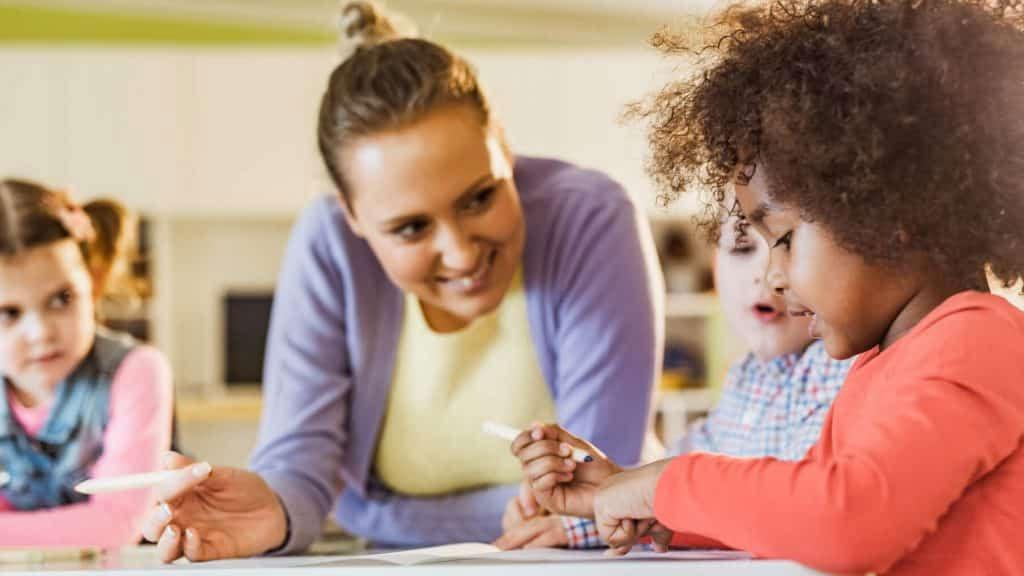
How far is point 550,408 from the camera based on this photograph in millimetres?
1240

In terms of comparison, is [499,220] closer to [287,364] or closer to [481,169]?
[481,169]

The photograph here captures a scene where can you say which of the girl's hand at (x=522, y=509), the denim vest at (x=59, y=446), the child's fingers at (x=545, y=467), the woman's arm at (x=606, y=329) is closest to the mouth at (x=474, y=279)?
the woman's arm at (x=606, y=329)

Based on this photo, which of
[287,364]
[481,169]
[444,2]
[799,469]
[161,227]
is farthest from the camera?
[444,2]

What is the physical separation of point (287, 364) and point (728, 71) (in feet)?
1.98

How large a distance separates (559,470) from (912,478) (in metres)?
0.31

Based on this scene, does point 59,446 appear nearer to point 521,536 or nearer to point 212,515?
point 212,515

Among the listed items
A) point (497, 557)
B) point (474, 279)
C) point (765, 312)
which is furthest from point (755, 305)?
point (497, 557)

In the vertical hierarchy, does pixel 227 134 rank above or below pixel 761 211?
below

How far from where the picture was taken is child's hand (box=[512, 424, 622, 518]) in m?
0.85

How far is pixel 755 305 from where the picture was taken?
3.68 feet

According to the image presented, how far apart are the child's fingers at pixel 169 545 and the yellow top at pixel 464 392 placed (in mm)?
406

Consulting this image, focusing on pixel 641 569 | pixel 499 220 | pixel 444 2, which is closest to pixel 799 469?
pixel 641 569

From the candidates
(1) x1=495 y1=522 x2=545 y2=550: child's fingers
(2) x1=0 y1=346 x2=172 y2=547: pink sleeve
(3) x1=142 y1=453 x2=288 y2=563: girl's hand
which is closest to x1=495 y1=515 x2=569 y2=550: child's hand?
(1) x1=495 y1=522 x2=545 y2=550: child's fingers

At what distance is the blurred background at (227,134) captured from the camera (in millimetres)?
4156
